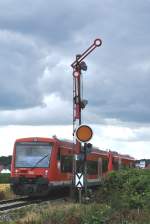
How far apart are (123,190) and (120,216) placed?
7.92 metres

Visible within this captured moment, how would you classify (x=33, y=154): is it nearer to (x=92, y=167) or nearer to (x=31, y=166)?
(x=31, y=166)

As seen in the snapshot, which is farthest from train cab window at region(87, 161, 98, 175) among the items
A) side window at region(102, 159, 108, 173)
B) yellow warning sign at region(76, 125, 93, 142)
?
yellow warning sign at region(76, 125, 93, 142)

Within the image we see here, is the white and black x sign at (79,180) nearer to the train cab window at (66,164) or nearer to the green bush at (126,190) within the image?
the green bush at (126,190)

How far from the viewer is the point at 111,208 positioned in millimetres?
18812

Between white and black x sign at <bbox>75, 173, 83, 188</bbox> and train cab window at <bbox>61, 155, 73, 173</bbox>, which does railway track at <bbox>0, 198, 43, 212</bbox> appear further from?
train cab window at <bbox>61, 155, 73, 173</bbox>

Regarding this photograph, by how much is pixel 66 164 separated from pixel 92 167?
650 centimetres

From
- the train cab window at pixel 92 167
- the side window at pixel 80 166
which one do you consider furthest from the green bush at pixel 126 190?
the train cab window at pixel 92 167

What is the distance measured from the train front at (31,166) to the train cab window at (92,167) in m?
6.36

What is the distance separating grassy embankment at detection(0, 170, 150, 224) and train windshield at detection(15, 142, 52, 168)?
830cm

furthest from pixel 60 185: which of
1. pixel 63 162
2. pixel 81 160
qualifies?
pixel 81 160

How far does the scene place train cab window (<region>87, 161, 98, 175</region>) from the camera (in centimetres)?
4158

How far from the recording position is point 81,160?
26.8m

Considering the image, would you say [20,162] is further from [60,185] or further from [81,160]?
[81,160]

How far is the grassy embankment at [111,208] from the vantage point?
658 inches
